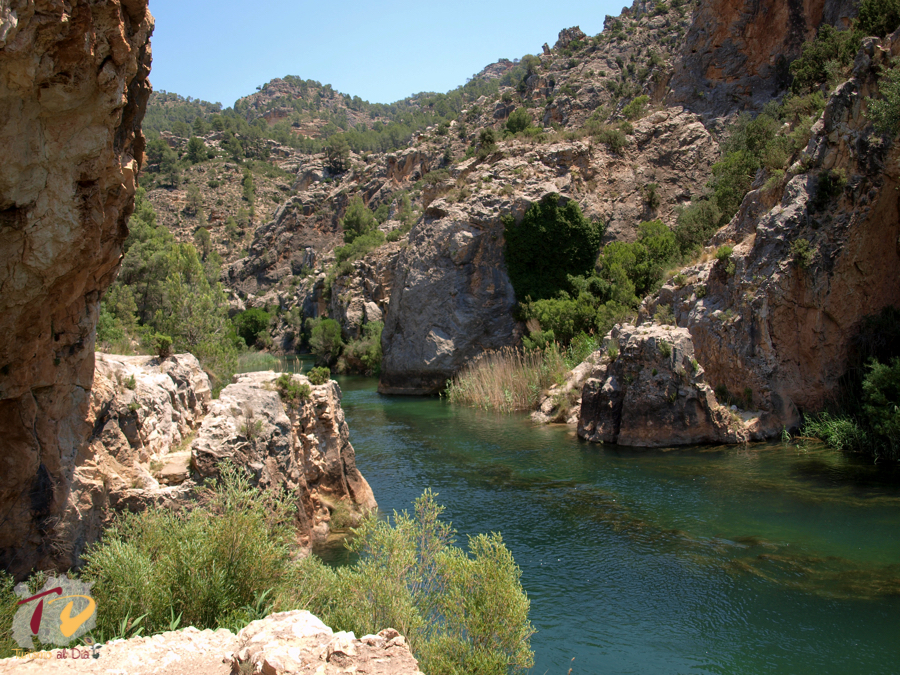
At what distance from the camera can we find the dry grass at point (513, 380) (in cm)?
2173

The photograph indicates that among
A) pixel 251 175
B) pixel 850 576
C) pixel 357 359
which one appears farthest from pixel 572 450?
pixel 251 175

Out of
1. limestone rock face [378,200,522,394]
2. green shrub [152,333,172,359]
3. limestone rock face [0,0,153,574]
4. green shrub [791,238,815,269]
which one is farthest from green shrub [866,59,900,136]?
limestone rock face [378,200,522,394]

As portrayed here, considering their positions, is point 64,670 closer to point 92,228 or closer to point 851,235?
point 92,228

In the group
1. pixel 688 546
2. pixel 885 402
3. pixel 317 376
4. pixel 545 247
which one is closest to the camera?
pixel 688 546

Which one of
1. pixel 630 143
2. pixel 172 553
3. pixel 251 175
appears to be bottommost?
pixel 172 553

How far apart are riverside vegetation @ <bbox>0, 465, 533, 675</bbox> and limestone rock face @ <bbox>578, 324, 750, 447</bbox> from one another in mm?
10843

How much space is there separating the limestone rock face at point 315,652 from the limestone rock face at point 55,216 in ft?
10.3

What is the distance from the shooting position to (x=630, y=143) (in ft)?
101

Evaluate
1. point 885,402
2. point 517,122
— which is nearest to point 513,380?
point 885,402

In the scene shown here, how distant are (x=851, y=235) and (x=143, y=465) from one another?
15.3m

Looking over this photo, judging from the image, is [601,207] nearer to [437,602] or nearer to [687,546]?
[687,546]

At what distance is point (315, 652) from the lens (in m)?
3.53

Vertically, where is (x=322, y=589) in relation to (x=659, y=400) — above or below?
below

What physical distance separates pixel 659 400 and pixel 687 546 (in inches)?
268
